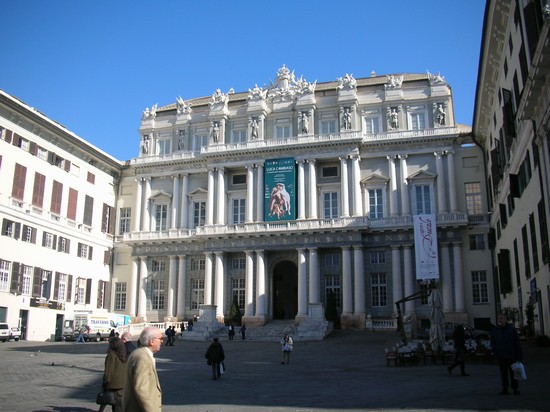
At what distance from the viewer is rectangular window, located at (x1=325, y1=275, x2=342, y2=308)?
159ft

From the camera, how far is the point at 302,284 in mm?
47781

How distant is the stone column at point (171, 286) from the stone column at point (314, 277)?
13.3m

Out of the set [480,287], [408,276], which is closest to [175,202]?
[408,276]

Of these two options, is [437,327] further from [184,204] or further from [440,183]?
[184,204]

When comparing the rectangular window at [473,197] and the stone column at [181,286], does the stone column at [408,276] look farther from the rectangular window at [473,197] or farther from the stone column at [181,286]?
the stone column at [181,286]

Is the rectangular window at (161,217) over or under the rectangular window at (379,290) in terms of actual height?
over

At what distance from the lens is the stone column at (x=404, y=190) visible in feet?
159

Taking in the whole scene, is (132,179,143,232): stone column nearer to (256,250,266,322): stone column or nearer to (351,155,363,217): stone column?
(256,250,266,322): stone column

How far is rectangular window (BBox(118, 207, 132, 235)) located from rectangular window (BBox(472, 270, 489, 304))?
32.9 metres

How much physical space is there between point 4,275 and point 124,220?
17.2 m

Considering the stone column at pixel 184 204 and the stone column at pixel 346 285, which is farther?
the stone column at pixel 184 204

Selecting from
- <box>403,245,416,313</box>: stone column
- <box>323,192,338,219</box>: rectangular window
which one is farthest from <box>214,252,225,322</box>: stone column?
<box>403,245,416,313</box>: stone column

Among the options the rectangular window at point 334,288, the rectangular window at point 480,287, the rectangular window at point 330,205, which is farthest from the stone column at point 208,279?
the rectangular window at point 480,287

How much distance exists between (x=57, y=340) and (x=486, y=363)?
115 ft
